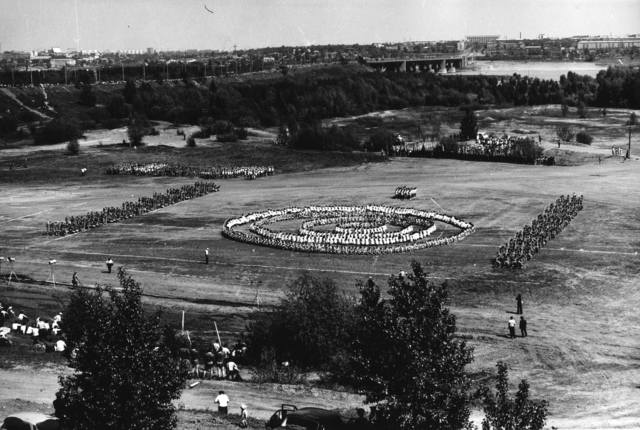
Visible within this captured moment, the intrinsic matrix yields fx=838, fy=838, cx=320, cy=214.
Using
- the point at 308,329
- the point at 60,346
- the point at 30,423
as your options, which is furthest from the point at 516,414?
the point at 60,346

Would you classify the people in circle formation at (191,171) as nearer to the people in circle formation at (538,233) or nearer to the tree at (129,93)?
the people in circle formation at (538,233)

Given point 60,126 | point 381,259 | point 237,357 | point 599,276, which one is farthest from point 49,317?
point 60,126

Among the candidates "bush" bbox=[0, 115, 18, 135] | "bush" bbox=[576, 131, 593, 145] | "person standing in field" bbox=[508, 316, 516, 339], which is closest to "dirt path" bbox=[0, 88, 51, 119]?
"bush" bbox=[0, 115, 18, 135]

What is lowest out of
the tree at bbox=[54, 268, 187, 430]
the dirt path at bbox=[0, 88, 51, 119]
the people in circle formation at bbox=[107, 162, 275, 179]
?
the people in circle formation at bbox=[107, 162, 275, 179]

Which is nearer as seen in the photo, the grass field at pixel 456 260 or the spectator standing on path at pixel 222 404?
the spectator standing on path at pixel 222 404

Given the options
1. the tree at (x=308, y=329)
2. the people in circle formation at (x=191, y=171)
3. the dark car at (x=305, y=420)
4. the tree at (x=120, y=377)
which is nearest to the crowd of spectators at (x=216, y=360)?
the tree at (x=308, y=329)

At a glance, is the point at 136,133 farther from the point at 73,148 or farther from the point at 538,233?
the point at 538,233

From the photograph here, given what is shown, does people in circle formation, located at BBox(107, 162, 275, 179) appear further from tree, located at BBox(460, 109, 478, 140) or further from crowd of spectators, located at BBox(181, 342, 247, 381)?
crowd of spectators, located at BBox(181, 342, 247, 381)
